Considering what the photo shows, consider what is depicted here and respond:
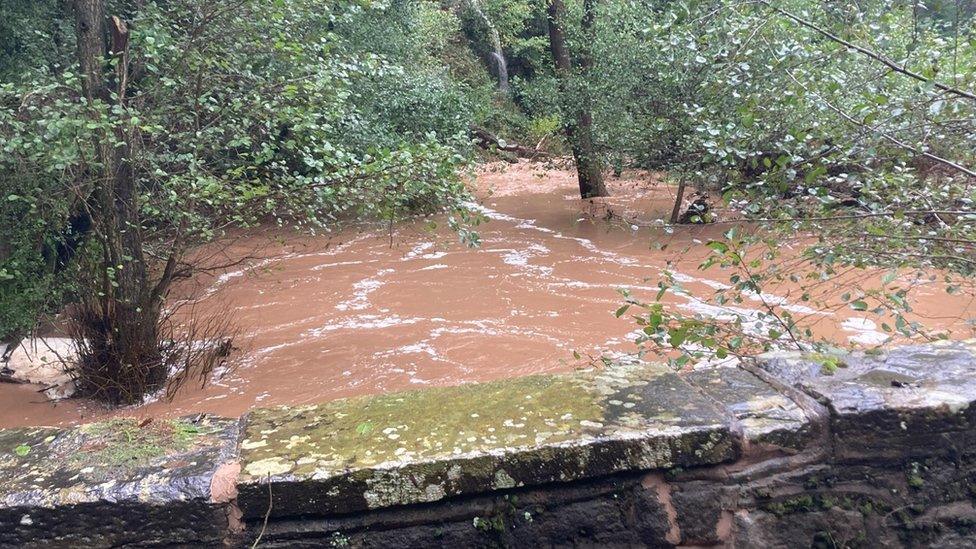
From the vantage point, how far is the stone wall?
174cm

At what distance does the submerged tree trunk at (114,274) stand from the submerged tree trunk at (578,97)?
7.81 meters

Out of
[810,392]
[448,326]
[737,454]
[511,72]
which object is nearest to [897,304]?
[810,392]

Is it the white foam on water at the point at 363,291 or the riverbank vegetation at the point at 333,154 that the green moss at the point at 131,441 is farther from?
the white foam on water at the point at 363,291

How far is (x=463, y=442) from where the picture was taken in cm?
186

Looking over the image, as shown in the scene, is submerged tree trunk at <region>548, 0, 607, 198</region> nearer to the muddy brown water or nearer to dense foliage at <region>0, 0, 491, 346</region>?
the muddy brown water

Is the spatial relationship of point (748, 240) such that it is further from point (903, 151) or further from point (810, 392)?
point (810, 392)

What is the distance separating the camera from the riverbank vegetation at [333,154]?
11.0 feet

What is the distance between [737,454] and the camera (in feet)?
6.33

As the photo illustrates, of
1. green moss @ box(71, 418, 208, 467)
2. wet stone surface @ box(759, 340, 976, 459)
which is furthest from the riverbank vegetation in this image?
green moss @ box(71, 418, 208, 467)

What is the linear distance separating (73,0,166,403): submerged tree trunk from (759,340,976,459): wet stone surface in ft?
16.5

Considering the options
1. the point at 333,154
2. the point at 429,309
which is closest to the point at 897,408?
the point at 333,154

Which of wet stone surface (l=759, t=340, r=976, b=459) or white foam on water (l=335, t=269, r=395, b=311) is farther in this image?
white foam on water (l=335, t=269, r=395, b=311)

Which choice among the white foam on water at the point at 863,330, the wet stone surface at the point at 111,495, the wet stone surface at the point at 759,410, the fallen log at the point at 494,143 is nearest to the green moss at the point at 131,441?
the wet stone surface at the point at 111,495

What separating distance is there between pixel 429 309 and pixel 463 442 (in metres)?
6.68
